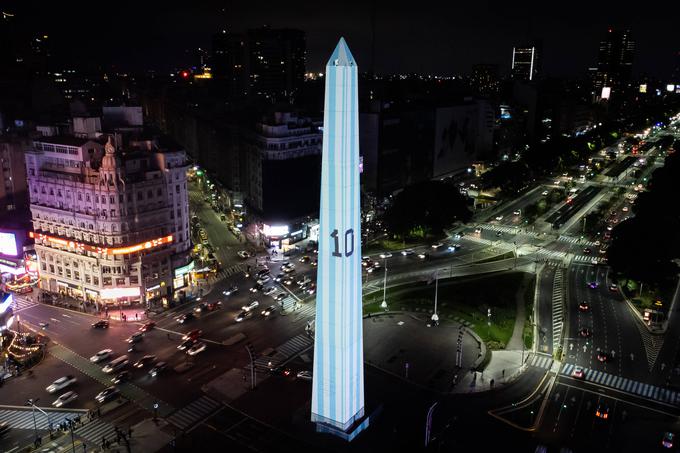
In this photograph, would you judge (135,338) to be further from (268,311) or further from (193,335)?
(268,311)

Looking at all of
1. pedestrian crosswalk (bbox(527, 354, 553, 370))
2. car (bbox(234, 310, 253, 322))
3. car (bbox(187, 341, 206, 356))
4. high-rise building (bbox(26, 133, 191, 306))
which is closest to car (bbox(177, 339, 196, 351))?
car (bbox(187, 341, 206, 356))

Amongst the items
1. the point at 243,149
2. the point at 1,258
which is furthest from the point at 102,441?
the point at 243,149

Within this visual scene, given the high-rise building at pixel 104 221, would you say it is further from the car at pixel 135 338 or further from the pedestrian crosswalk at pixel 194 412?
the pedestrian crosswalk at pixel 194 412

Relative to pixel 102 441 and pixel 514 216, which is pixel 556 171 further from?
pixel 102 441

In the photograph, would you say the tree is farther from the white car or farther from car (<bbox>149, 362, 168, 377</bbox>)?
car (<bbox>149, 362, 168, 377</bbox>)

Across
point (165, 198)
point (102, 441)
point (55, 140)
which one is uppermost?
point (55, 140)

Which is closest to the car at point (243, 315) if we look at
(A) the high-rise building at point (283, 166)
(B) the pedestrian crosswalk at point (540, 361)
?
A: (A) the high-rise building at point (283, 166)

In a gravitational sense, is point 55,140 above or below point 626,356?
above
